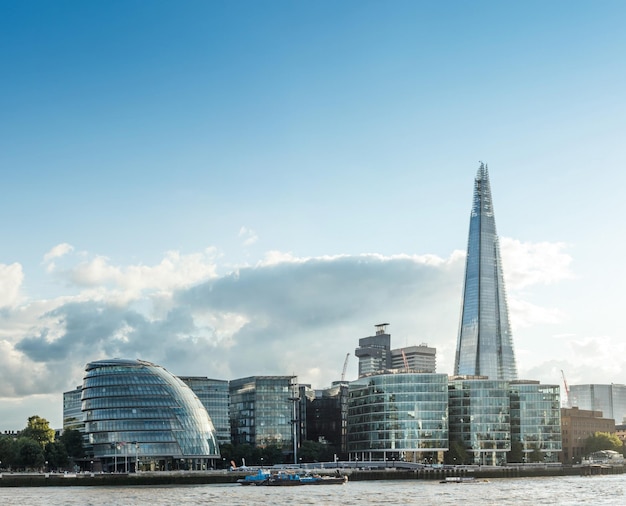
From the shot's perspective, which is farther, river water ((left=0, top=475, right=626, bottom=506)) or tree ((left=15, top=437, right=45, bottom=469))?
tree ((left=15, top=437, right=45, bottom=469))

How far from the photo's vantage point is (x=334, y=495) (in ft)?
425

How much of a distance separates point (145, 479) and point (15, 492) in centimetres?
3031

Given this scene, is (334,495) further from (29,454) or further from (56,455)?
(56,455)

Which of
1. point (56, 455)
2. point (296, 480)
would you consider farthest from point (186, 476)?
point (56, 455)

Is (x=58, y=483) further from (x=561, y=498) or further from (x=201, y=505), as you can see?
(x=561, y=498)

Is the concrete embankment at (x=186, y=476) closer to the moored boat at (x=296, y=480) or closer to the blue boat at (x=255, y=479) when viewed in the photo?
the blue boat at (x=255, y=479)

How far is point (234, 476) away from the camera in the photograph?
177 m

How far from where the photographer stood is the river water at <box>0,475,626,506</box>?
115312 millimetres

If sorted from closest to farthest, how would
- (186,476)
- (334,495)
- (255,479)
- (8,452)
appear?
(334,495) → (255,479) → (186,476) → (8,452)

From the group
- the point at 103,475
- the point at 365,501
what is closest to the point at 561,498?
the point at 365,501

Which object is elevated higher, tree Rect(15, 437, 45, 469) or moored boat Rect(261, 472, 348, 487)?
tree Rect(15, 437, 45, 469)

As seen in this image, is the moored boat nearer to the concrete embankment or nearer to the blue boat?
the blue boat

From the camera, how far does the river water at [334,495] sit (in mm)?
115312

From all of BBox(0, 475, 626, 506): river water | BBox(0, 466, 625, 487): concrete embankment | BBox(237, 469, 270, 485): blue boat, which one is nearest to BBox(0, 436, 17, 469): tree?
BBox(0, 466, 625, 487): concrete embankment
